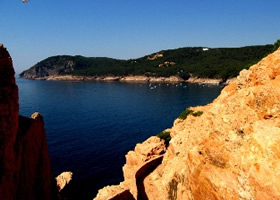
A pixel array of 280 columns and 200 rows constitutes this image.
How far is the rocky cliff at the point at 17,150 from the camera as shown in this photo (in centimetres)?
1786

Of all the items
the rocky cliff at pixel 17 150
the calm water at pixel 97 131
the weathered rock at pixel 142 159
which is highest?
the rocky cliff at pixel 17 150

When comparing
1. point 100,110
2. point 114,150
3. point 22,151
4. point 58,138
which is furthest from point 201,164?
point 100,110

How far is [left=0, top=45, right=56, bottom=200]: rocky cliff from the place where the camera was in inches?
703

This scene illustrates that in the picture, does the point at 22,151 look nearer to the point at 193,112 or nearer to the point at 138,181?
the point at 138,181

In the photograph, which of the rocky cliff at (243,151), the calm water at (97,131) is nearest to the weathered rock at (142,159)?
the rocky cliff at (243,151)

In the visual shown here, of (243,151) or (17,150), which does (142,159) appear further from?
(243,151)

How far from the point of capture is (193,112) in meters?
40.6

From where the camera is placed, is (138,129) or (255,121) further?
(138,129)

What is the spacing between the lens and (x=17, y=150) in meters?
19.8

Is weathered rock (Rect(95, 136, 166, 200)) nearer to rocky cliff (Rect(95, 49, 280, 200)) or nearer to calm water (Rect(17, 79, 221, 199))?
rocky cliff (Rect(95, 49, 280, 200))

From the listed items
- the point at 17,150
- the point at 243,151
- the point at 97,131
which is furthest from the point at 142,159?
the point at 97,131

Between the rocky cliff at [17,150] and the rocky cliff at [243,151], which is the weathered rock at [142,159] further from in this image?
the rocky cliff at [243,151]

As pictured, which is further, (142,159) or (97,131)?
(97,131)

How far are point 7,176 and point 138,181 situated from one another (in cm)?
1476
